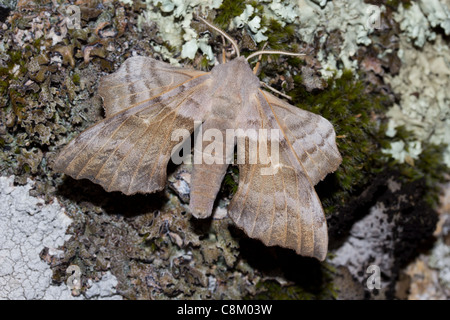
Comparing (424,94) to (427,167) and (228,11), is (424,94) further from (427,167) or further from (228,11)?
(228,11)

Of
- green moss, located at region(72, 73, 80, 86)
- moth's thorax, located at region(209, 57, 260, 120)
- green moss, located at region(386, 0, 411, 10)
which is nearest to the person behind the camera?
moth's thorax, located at region(209, 57, 260, 120)

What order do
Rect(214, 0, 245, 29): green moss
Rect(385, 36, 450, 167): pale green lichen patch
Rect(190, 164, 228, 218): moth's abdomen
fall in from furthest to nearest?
Rect(385, 36, 450, 167): pale green lichen patch → Rect(214, 0, 245, 29): green moss → Rect(190, 164, 228, 218): moth's abdomen

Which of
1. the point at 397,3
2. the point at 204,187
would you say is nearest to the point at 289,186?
the point at 204,187

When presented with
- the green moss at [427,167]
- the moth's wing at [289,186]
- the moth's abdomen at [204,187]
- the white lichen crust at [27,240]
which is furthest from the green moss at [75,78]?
the green moss at [427,167]

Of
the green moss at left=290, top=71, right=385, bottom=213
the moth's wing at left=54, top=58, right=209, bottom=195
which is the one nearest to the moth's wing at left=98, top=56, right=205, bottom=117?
the moth's wing at left=54, top=58, right=209, bottom=195

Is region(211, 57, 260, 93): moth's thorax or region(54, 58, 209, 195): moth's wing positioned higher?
region(211, 57, 260, 93): moth's thorax

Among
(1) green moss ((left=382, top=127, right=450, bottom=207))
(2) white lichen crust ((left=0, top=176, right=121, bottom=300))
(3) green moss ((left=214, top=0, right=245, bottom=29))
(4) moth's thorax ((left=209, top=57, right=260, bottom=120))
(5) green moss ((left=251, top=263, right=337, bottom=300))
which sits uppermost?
(3) green moss ((left=214, top=0, right=245, bottom=29))

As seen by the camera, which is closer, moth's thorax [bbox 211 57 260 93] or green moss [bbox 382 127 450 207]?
moth's thorax [bbox 211 57 260 93]

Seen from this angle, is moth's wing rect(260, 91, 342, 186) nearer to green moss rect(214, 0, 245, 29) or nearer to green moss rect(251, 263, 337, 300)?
green moss rect(214, 0, 245, 29)
